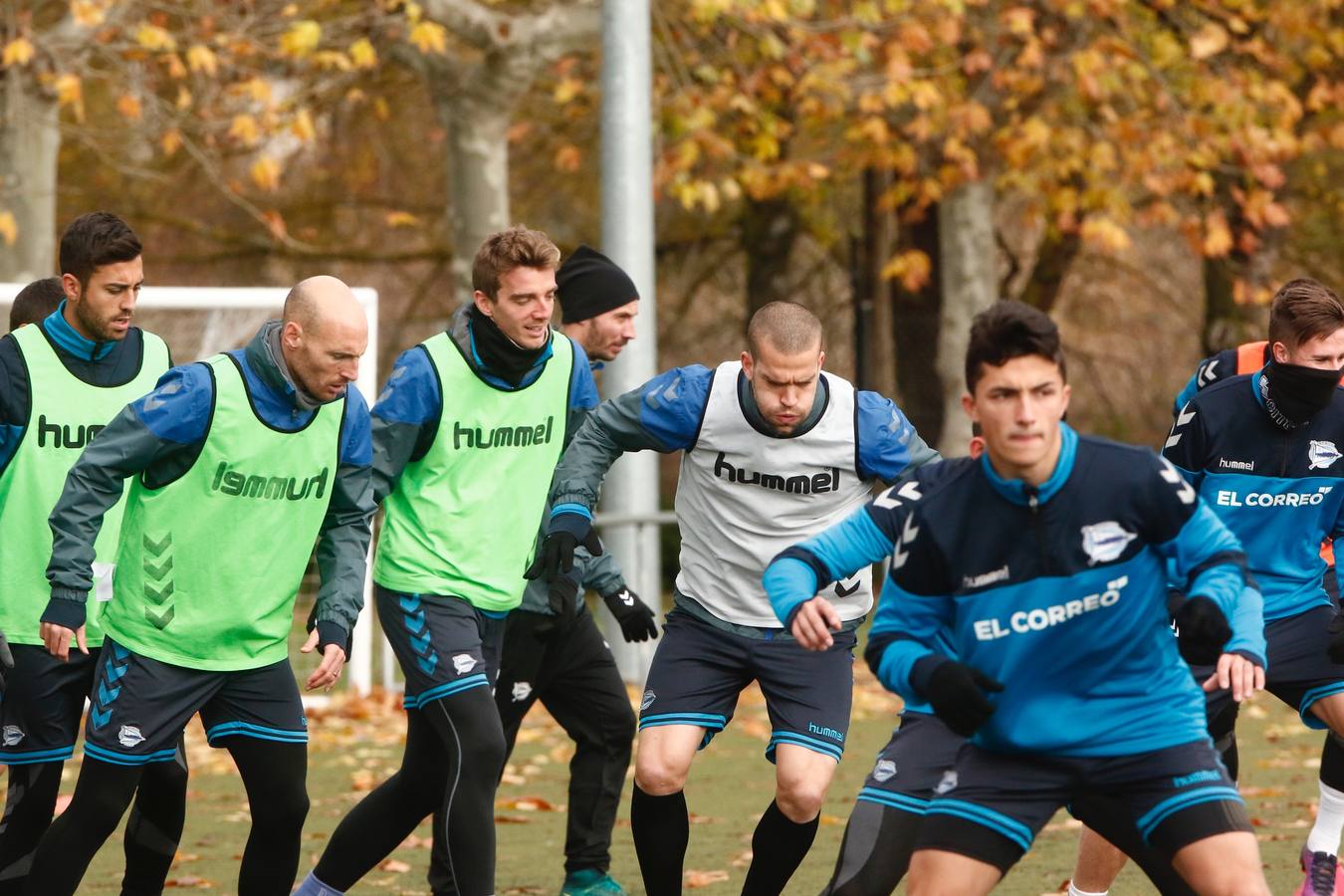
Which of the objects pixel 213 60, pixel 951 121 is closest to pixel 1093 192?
pixel 951 121

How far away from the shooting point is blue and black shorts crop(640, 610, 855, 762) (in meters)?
5.79

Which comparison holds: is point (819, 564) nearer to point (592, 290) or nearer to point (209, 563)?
point (209, 563)

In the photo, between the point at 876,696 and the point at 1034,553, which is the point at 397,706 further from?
the point at 1034,553

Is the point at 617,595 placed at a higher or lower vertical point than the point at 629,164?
lower

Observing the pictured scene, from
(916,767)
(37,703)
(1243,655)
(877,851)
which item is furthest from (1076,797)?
(37,703)

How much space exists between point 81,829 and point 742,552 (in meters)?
2.02

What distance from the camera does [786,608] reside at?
445 cm

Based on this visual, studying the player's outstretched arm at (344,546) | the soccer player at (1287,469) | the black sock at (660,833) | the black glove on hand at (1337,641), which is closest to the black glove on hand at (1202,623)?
the black glove on hand at (1337,641)

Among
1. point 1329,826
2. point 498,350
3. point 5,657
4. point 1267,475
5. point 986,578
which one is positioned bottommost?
point 1329,826

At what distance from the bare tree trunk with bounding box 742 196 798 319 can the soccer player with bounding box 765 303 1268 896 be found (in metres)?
13.6

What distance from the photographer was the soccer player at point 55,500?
223 inches

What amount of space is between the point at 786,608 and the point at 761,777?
5221 mm

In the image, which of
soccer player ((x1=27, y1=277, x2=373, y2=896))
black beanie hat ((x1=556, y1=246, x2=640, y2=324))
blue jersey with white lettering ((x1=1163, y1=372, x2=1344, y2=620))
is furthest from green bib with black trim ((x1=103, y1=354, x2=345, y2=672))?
blue jersey with white lettering ((x1=1163, y1=372, x2=1344, y2=620))

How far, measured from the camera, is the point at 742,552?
→ 588cm
